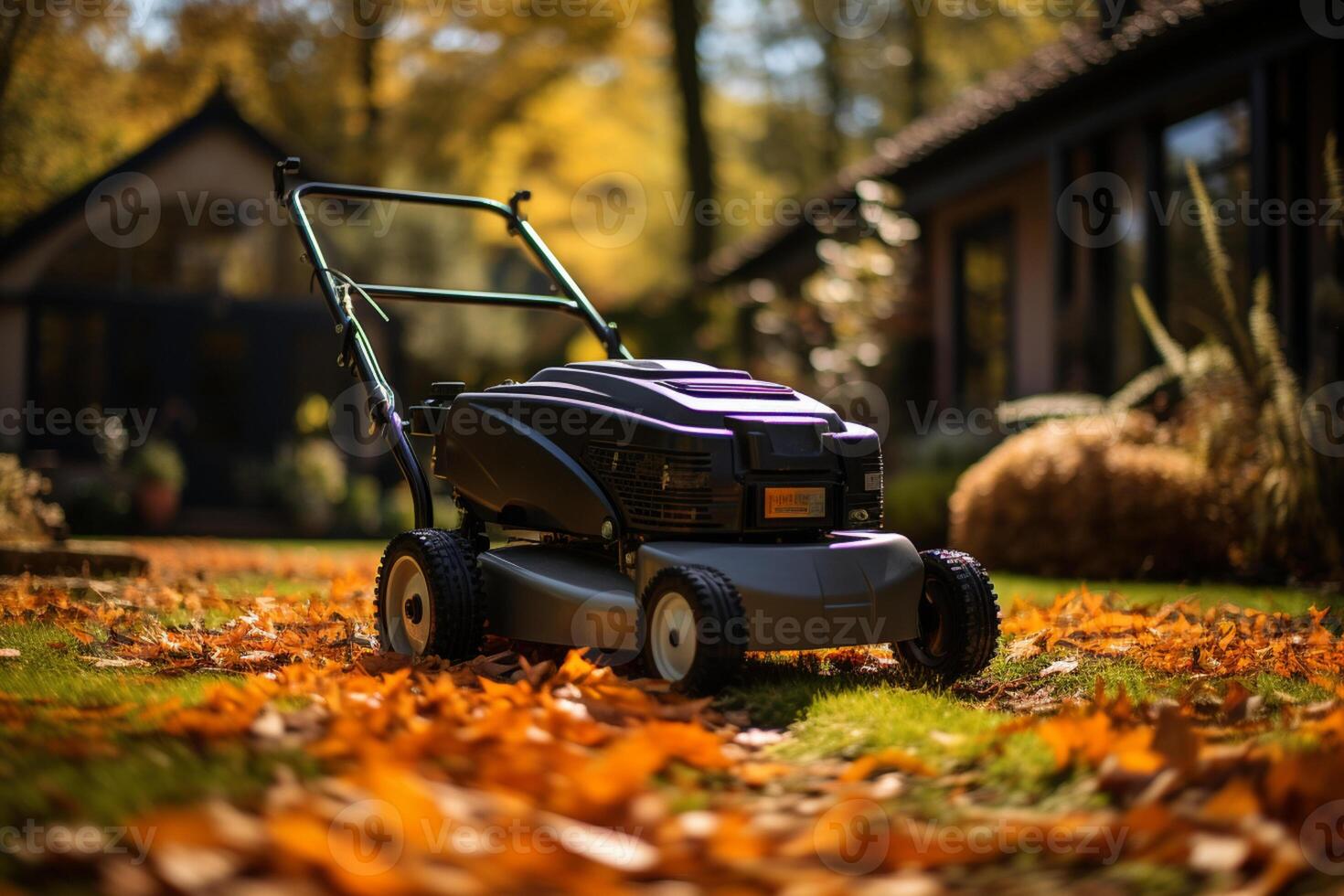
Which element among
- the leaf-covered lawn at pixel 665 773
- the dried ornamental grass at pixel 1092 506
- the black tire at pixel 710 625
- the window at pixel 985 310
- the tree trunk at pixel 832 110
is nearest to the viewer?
the leaf-covered lawn at pixel 665 773

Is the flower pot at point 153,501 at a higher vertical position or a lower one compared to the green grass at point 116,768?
higher

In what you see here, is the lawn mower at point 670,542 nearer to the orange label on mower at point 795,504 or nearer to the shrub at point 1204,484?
the orange label on mower at point 795,504

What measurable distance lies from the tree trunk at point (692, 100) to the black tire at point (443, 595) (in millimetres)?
17113

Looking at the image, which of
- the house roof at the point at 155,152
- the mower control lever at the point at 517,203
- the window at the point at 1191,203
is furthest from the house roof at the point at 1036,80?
the house roof at the point at 155,152

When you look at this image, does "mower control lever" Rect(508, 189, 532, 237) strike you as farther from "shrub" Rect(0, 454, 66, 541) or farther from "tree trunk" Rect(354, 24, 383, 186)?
"tree trunk" Rect(354, 24, 383, 186)

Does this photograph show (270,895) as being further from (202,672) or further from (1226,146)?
(1226,146)

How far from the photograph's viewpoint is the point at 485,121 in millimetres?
27484

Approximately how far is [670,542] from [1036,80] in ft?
27.1

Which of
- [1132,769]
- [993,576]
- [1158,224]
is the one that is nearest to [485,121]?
[1158,224]

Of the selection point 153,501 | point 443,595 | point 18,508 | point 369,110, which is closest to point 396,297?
point 443,595

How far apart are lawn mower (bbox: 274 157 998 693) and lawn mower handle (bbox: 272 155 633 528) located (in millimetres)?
33

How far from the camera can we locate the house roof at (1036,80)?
29.3 feet

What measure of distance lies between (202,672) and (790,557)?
1801 mm

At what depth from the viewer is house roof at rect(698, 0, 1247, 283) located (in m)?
8.93
